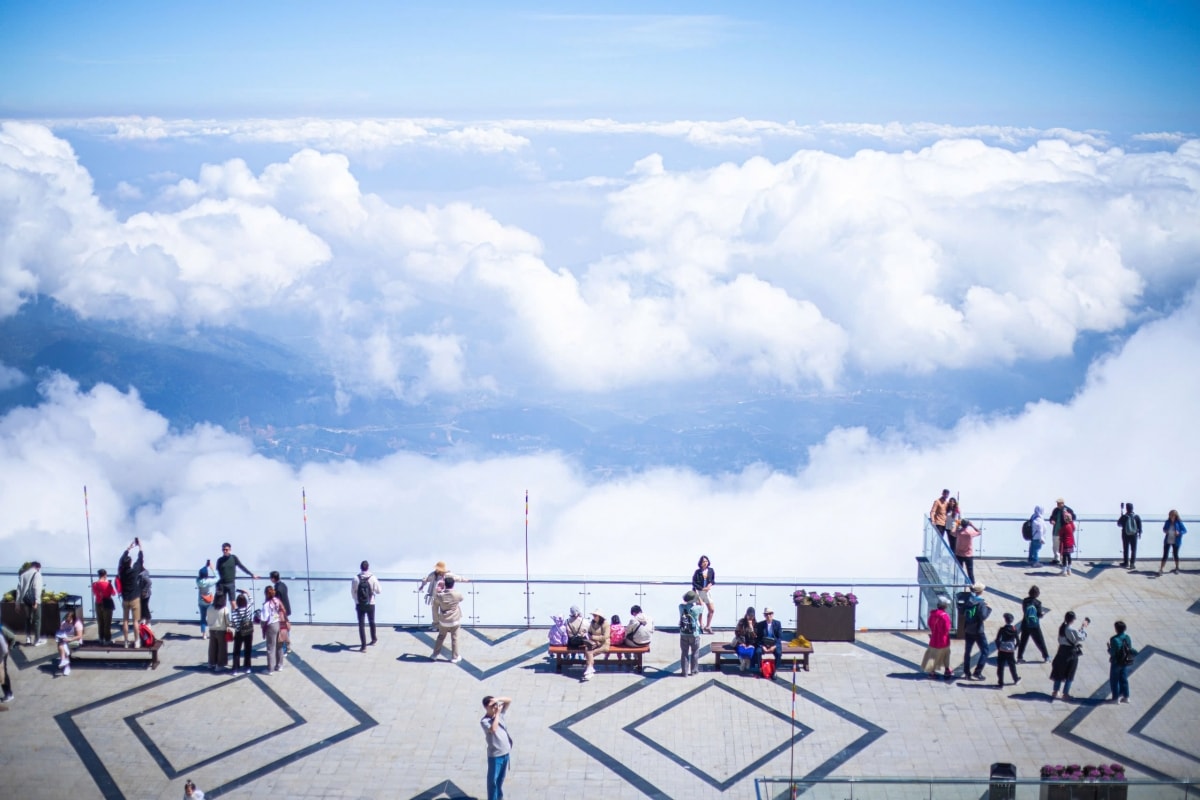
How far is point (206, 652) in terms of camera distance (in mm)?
24547

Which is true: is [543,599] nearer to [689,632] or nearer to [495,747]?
[689,632]

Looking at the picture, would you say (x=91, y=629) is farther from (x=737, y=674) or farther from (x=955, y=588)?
(x=955, y=588)

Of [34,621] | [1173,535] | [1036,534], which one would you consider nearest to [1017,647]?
[1036,534]

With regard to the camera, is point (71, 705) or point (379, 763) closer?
point (379, 763)

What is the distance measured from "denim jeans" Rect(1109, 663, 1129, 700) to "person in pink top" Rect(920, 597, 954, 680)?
272 centimetres

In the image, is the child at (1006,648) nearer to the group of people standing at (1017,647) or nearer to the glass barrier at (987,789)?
the group of people standing at (1017,647)

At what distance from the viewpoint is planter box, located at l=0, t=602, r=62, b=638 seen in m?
24.8

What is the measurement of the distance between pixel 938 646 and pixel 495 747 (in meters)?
8.76

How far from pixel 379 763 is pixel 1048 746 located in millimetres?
10740

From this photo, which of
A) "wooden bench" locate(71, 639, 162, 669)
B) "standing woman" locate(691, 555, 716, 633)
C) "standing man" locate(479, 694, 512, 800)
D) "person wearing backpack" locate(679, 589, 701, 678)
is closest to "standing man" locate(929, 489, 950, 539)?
"standing woman" locate(691, 555, 716, 633)

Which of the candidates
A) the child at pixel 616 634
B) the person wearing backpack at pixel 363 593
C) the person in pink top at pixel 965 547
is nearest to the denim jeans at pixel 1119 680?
the person in pink top at pixel 965 547

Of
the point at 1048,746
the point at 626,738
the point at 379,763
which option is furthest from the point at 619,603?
the point at 1048,746

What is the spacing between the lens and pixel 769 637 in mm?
23844

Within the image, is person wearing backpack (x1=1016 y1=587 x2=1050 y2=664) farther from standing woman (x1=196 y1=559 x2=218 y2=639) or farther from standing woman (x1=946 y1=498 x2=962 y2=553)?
standing woman (x1=196 y1=559 x2=218 y2=639)
